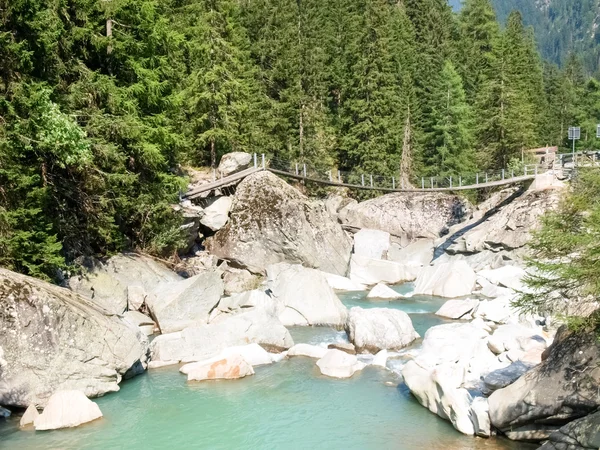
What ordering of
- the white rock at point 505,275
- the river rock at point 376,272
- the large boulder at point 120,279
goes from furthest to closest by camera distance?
the river rock at point 376,272 < the white rock at point 505,275 < the large boulder at point 120,279

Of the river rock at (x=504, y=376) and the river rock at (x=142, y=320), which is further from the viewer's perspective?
the river rock at (x=142, y=320)

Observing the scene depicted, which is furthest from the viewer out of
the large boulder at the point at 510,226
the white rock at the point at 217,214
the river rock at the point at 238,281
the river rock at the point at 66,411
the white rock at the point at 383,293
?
the large boulder at the point at 510,226

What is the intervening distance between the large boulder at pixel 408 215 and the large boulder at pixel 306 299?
13.1 m

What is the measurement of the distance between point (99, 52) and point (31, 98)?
5233mm

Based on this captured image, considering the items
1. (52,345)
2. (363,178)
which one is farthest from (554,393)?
(363,178)

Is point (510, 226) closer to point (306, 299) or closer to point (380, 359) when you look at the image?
point (306, 299)

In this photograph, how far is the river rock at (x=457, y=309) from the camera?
16625 mm

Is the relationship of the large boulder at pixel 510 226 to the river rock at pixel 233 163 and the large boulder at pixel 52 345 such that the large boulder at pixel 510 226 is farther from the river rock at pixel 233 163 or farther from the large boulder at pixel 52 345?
the large boulder at pixel 52 345

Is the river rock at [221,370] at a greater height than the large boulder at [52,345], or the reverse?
the large boulder at [52,345]

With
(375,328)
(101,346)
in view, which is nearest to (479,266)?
(375,328)

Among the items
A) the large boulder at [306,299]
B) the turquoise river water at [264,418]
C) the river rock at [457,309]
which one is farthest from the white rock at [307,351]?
the river rock at [457,309]

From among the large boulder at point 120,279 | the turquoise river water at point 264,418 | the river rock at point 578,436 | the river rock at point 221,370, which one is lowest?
the turquoise river water at point 264,418

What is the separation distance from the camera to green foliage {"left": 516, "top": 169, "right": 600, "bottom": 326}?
759 centimetres

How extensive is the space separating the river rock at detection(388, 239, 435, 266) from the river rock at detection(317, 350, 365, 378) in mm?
15111
